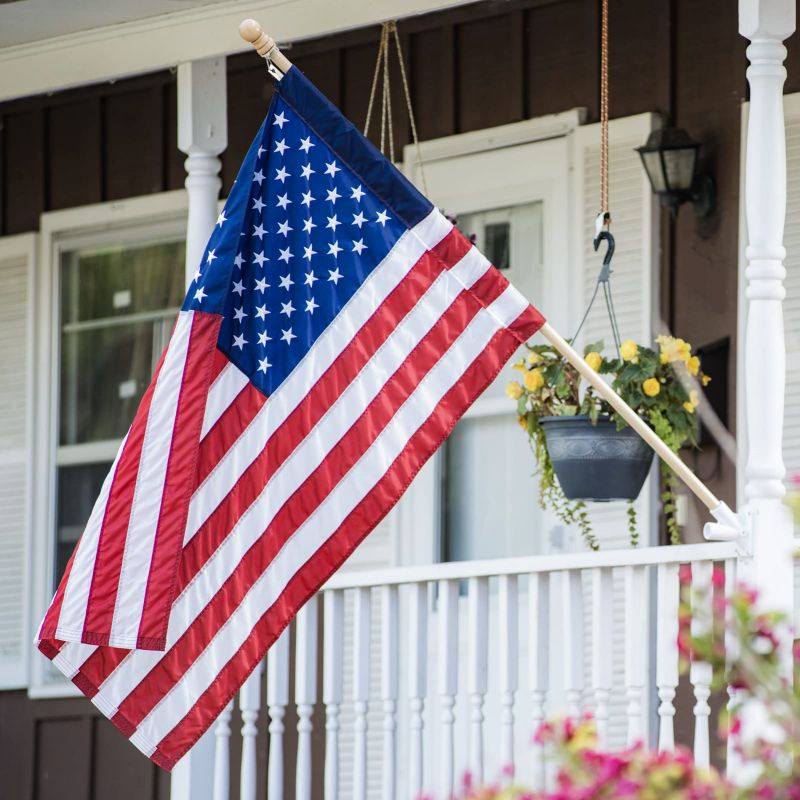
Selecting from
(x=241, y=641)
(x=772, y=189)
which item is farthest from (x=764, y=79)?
(x=241, y=641)

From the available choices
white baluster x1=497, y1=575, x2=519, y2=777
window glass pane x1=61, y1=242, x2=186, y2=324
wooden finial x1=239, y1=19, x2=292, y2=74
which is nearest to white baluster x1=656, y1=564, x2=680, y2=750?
white baluster x1=497, y1=575, x2=519, y2=777

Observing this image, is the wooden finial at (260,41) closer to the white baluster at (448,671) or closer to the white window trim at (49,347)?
the white baluster at (448,671)

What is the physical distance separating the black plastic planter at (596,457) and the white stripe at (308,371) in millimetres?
964

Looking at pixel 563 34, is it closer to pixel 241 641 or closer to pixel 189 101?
pixel 189 101

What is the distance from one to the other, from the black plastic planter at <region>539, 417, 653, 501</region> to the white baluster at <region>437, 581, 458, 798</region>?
51 centimetres

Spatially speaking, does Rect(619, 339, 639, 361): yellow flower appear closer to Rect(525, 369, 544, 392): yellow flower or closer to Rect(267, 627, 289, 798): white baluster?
Rect(525, 369, 544, 392): yellow flower

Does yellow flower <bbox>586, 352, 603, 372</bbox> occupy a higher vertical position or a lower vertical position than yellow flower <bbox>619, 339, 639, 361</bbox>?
lower

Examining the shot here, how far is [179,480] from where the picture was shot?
17.6ft

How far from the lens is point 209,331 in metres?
5.37

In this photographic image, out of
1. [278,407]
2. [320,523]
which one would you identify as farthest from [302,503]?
[278,407]

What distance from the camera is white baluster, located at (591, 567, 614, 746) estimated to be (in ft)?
18.3

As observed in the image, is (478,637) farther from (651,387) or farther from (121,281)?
(121,281)

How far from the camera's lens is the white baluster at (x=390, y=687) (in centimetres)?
607

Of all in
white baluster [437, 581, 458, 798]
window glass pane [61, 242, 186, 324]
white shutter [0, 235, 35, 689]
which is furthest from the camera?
white shutter [0, 235, 35, 689]
